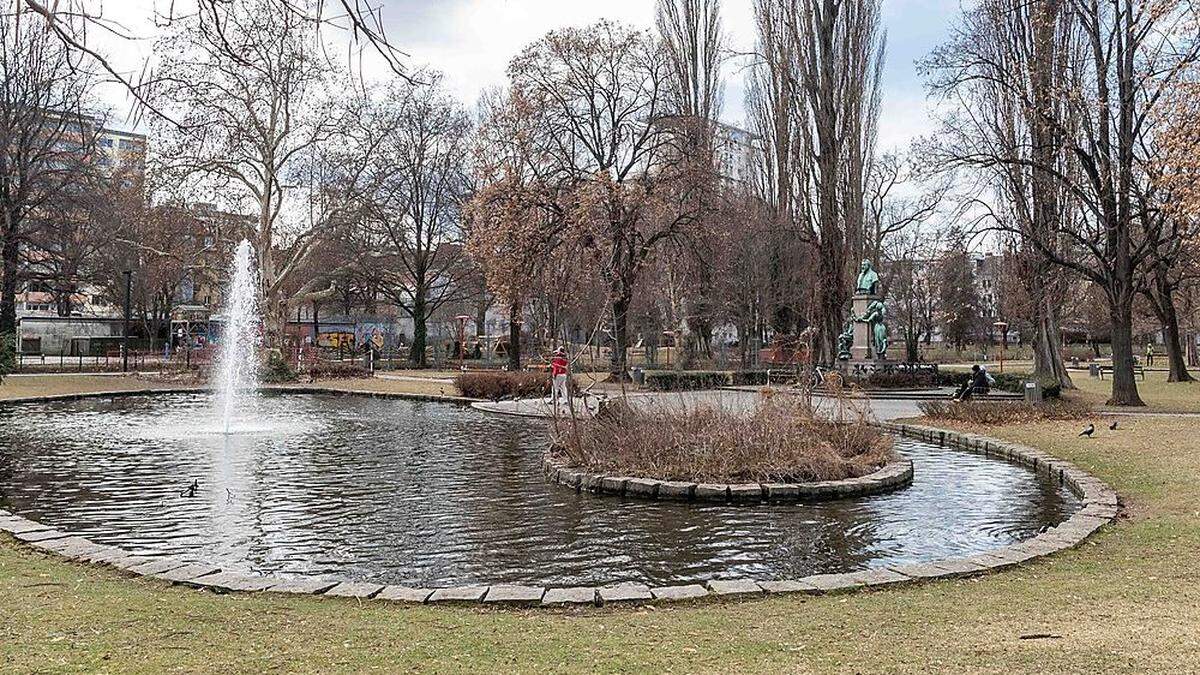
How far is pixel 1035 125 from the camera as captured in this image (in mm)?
23688

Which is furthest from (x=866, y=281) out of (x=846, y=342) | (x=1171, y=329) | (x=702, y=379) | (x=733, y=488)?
(x=733, y=488)

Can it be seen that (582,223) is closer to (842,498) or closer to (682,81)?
(682,81)

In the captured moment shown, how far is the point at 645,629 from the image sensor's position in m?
5.23

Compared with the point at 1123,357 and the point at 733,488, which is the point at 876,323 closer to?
the point at 1123,357

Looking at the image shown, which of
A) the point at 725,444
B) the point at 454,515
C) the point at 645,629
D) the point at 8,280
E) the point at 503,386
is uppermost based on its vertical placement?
the point at 8,280

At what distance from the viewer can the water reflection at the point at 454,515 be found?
7578 millimetres

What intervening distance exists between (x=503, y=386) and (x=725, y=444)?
15.3m

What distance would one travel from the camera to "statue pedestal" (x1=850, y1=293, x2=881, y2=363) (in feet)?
106

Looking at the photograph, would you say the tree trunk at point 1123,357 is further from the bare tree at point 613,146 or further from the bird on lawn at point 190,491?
the bird on lawn at point 190,491

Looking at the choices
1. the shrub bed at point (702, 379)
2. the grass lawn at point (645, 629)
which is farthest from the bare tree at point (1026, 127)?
the grass lawn at point (645, 629)

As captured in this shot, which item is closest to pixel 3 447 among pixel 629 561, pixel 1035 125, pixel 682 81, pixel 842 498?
pixel 629 561

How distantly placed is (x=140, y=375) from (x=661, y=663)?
113 ft

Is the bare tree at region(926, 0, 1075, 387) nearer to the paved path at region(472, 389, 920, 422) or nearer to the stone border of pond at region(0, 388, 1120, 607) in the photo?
the paved path at region(472, 389, 920, 422)

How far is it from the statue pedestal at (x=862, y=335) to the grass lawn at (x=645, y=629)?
85.3 feet
